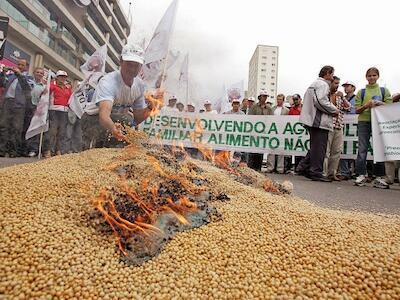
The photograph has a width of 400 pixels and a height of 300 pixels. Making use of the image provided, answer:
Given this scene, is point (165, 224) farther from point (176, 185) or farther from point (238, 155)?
point (238, 155)

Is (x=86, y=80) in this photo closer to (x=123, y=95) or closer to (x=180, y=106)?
(x=180, y=106)

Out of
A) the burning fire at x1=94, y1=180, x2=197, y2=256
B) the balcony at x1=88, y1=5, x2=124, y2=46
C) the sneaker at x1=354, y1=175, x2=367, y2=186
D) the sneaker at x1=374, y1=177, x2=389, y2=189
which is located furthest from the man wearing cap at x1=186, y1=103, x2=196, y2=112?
the balcony at x1=88, y1=5, x2=124, y2=46

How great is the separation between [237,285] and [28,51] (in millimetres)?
32859

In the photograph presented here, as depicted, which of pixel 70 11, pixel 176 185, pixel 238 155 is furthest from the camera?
pixel 70 11

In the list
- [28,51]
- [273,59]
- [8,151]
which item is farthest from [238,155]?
[273,59]

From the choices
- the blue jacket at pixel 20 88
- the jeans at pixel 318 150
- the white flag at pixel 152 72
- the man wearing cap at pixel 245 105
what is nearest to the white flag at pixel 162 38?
the white flag at pixel 152 72

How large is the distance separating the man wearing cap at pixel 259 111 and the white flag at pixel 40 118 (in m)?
5.33

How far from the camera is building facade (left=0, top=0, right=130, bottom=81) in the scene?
26.4 m

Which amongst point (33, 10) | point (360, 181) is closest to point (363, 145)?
point (360, 181)

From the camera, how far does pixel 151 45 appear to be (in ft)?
24.2

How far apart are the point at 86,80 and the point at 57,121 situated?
1.36 meters

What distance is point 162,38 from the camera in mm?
7254

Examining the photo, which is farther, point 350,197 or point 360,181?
point 360,181

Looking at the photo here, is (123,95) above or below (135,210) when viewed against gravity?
above
